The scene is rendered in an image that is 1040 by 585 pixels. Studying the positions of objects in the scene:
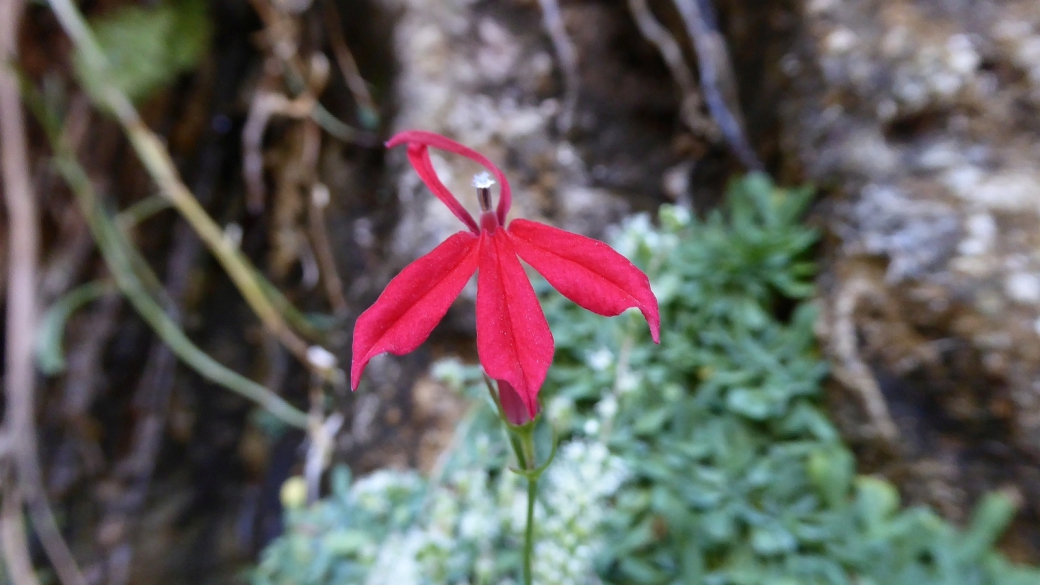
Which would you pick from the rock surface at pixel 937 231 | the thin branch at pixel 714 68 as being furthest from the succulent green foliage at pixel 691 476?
the thin branch at pixel 714 68

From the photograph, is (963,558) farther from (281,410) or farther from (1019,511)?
(281,410)

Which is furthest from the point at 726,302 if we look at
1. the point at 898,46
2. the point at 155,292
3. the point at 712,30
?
the point at 155,292

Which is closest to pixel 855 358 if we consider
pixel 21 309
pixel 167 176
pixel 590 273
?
pixel 590 273

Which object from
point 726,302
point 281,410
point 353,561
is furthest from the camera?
point 281,410

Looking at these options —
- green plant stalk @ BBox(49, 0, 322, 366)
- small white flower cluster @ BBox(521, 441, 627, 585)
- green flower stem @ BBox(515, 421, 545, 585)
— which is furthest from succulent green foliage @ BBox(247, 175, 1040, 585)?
green plant stalk @ BBox(49, 0, 322, 366)

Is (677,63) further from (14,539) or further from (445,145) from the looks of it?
(14,539)

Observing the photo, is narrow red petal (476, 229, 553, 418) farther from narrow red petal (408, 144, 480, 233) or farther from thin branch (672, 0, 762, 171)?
thin branch (672, 0, 762, 171)

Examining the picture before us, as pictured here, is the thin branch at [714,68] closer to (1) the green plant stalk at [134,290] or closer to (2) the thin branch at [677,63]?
(2) the thin branch at [677,63]

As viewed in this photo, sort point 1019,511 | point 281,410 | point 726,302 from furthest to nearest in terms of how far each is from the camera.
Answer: point 281,410
point 726,302
point 1019,511
